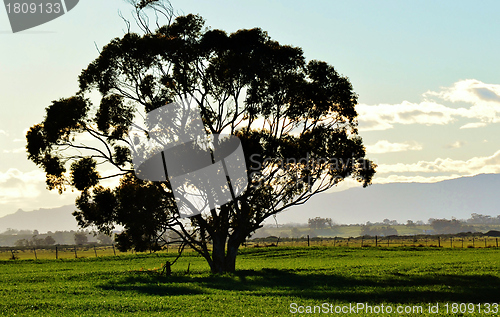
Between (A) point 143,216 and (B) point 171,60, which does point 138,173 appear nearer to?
(A) point 143,216

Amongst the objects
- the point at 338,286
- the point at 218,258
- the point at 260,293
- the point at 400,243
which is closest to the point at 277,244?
the point at 400,243

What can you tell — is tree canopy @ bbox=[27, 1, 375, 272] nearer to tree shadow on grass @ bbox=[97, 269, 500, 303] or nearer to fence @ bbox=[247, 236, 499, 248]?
tree shadow on grass @ bbox=[97, 269, 500, 303]

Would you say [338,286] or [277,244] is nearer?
[338,286]

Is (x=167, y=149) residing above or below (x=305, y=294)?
above

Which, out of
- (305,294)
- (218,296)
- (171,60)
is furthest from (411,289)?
(171,60)

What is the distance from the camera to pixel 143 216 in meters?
33.4

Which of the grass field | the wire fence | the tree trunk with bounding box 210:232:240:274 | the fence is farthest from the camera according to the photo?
the fence

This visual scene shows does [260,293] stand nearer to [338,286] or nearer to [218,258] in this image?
[338,286]

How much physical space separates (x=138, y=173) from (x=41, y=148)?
23.6 feet

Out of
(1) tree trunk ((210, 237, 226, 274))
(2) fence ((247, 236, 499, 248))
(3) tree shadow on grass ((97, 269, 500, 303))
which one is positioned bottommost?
(2) fence ((247, 236, 499, 248))

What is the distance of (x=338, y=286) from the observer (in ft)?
88.8

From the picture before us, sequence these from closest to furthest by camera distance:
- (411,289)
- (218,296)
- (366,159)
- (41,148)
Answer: (218,296) < (411,289) < (41,148) < (366,159)

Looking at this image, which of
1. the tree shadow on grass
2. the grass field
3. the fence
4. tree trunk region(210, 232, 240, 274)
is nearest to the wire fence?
the fence

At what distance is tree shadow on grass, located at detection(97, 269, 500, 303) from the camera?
910 inches
